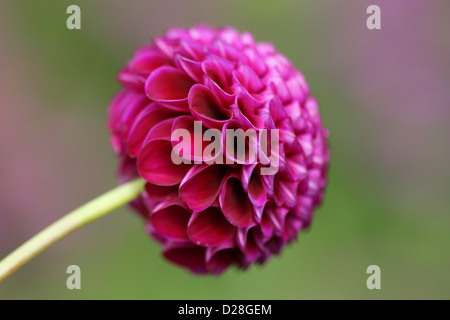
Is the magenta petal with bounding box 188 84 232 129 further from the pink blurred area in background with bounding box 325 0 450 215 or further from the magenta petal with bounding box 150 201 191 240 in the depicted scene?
the pink blurred area in background with bounding box 325 0 450 215

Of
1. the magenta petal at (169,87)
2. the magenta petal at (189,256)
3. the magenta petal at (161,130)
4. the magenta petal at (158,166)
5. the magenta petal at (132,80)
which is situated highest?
the magenta petal at (132,80)

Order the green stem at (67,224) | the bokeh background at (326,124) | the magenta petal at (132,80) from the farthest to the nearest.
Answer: the bokeh background at (326,124) < the magenta petal at (132,80) < the green stem at (67,224)

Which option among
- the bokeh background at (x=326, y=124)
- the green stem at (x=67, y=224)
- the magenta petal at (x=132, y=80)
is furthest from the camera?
the bokeh background at (x=326, y=124)

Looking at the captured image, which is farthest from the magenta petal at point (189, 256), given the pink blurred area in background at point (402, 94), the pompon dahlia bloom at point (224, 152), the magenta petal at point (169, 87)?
the pink blurred area in background at point (402, 94)

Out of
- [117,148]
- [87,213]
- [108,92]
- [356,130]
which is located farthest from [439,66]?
[87,213]

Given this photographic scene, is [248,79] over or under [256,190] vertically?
over

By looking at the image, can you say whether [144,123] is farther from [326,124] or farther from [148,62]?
[326,124]

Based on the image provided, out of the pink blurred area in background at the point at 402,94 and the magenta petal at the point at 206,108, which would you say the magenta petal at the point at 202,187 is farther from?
the pink blurred area in background at the point at 402,94

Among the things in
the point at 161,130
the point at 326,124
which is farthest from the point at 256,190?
the point at 326,124
